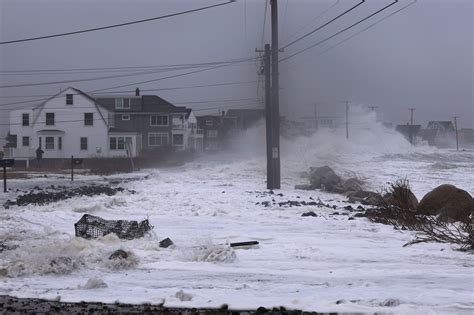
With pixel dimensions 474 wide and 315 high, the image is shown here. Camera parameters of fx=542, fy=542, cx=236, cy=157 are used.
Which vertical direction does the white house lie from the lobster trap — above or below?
above

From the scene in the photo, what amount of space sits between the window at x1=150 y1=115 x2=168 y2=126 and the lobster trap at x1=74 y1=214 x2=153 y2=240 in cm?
5461

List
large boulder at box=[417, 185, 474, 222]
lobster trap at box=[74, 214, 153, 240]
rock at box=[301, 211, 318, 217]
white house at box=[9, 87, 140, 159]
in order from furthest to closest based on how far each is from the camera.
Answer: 1. white house at box=[9, 87, 140, 159]
2. rock at box=[301, 211, 318, 217]
3. large boulder at box=[417, 185, 474, 222]
4. lobster trap at box=[74, 214, 153, 240]

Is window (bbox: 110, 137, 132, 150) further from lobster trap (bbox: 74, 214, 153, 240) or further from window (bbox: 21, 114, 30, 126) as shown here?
lobster trap (bbox: 74, 214, 153, 240)

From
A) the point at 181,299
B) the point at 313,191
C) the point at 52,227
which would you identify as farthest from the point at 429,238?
the point at 313,191

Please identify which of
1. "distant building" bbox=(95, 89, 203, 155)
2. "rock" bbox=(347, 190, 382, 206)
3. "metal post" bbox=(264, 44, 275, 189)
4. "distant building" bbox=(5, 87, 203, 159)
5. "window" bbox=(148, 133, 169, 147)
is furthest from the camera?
"window" bbox=(148, 133, 169, 147)

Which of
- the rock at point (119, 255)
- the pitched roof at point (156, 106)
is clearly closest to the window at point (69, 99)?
the pitched roof at point (156, 106)

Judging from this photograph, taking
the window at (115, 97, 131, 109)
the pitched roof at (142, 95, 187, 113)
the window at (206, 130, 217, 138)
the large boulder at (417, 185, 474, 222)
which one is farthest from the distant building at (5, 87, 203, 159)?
the large boulder at (417, 185, 474, 222)

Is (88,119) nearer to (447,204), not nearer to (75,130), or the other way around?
(75,130)

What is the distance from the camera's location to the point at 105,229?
1047cm

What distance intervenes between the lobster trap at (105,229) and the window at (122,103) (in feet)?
183

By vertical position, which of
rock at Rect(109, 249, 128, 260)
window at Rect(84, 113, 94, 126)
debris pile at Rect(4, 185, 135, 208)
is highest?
window at Rect(84, 113, 94, 126)

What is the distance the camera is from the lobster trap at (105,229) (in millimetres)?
10359

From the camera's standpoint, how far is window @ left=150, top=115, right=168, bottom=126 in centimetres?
6475

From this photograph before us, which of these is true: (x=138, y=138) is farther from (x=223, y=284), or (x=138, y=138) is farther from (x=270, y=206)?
(x=223, y=284)
